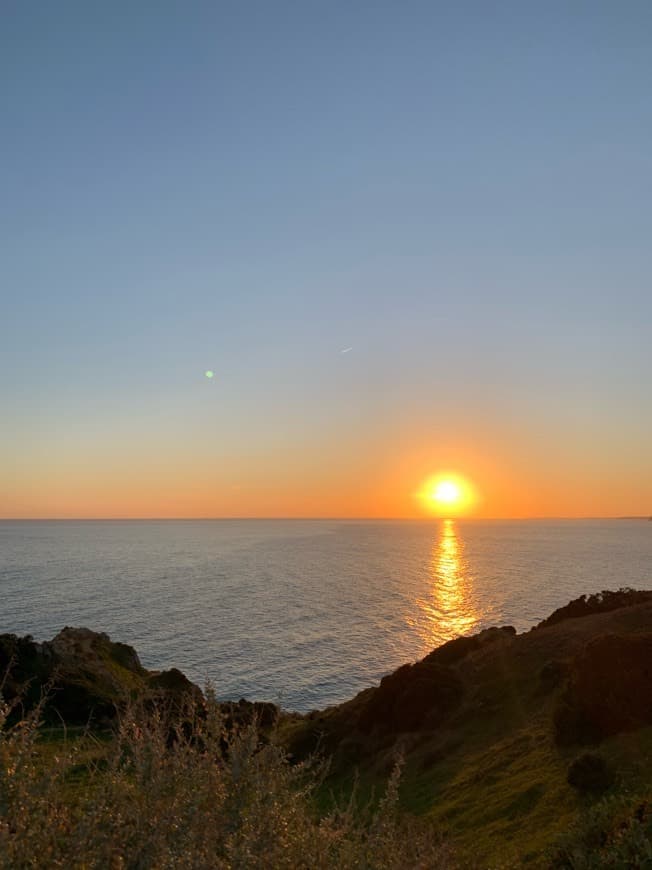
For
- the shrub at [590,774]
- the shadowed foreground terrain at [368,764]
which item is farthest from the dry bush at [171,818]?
the shrub at [590,774]

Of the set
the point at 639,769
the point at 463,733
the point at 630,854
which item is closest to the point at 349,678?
the point at 463,733

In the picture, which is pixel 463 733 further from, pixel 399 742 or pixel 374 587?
pixel 374 587

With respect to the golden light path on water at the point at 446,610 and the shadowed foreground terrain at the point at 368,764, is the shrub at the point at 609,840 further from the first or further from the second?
the golden light path on water at the point at 446,610

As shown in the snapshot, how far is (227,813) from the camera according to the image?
805cm

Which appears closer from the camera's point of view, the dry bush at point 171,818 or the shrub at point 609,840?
the dry bush at point 171,818

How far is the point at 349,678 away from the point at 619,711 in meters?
40.4

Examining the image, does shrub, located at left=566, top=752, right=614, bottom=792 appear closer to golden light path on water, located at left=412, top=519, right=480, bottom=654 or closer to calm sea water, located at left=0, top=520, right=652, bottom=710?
calm sea water, located at left=0, top=520, right=652, bottom=710

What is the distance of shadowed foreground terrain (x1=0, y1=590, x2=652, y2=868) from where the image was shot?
7.21 metres

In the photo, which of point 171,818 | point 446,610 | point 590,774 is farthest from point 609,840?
point 446,610

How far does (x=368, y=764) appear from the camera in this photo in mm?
35312

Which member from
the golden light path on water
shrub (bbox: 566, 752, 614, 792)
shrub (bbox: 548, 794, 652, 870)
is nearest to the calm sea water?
the golden light path on water

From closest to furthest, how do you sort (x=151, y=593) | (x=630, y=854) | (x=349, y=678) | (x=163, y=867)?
(x=163, y=867) < (x=630, y=854) < (x=349, y=678) < (x=151, y=593)

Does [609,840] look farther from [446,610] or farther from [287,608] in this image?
[446,610]

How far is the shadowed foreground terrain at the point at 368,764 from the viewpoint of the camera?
7.21m
